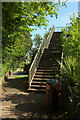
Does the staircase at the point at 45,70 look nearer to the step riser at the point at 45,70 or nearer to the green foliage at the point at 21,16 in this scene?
the step riser at the point at 45,70

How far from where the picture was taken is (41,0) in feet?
20.6

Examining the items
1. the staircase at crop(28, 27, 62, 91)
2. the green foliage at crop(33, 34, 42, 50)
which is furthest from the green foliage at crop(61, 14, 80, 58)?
the green foliage at crop(33, 34, 42, 50)

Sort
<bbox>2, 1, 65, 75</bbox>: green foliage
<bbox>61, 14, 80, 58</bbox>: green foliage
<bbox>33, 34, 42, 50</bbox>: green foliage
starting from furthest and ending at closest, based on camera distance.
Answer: <bbox>33, 34, 42, 50</bbox>: green foliage → <bbox>61, 14, 80, 58</bbox>: green foliage → <bbox>2, 1, 65, 75</bbox>: green foliage

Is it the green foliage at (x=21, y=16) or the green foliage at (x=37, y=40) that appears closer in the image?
the green foliage at (x=21, y=16)

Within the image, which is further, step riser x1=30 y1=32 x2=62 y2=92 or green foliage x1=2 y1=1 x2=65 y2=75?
step riser x1=30 y1=32 x2=62 y2=92

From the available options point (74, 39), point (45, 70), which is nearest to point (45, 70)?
point (45, 70)

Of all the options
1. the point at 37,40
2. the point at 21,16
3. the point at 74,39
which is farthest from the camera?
the point at 37,40

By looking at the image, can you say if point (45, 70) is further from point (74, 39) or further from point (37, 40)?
point (37, 40)

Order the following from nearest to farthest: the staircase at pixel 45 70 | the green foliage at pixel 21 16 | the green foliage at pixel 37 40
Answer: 1. the green foliage at pixel 21 16
2. the staircase at pixel 45 70
3. the green foliage at pixel 37 40

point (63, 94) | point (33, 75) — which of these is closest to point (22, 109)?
point (63, 94)

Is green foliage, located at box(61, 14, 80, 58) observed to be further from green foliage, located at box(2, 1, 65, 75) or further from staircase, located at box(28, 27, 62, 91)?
staircase, located at box(28, 27, 62, 91)

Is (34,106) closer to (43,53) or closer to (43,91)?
(43,91)

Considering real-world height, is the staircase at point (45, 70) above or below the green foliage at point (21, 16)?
below

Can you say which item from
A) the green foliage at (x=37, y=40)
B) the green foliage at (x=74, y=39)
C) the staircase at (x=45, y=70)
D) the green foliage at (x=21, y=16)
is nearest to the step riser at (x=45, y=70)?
the staircase at (x=45, y=70)
